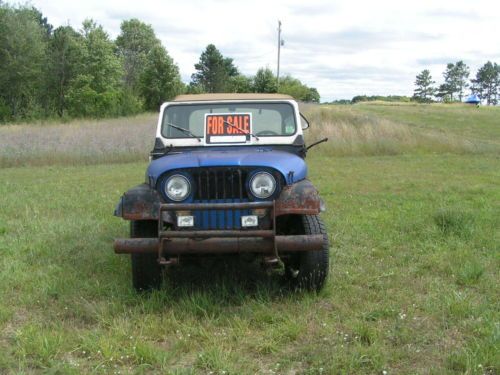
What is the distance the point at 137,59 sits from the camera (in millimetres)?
65688

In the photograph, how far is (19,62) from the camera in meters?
39.0

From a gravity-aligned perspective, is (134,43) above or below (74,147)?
above

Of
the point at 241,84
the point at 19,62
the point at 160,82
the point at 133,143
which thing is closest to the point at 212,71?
the point at 241,84

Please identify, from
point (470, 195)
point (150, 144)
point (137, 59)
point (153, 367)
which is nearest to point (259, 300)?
point (153, 367)

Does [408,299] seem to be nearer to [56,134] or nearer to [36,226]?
[36,226]

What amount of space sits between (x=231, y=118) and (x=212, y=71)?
54741 millimetres

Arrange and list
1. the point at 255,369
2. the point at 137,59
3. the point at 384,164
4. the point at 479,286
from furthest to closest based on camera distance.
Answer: the point at 137,59, the point at 384,164, the point at 479,286, the point at 255,369

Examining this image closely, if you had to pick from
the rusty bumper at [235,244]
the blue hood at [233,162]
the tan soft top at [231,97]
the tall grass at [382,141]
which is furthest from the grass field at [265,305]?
the tall grass at [382,141]

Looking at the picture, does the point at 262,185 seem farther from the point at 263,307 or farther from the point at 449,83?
the point at 449,83

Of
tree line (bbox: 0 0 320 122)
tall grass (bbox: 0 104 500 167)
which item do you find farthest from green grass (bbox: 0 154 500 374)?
tree line (bbox: 0 0 320 122)

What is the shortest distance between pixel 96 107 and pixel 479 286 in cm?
4042

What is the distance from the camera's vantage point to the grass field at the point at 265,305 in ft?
10.7

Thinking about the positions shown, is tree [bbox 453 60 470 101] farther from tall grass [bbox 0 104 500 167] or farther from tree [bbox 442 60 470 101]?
tall grass [bbox 0 104 500 167]

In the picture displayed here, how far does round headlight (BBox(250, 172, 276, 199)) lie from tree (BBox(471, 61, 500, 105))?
381 ft
